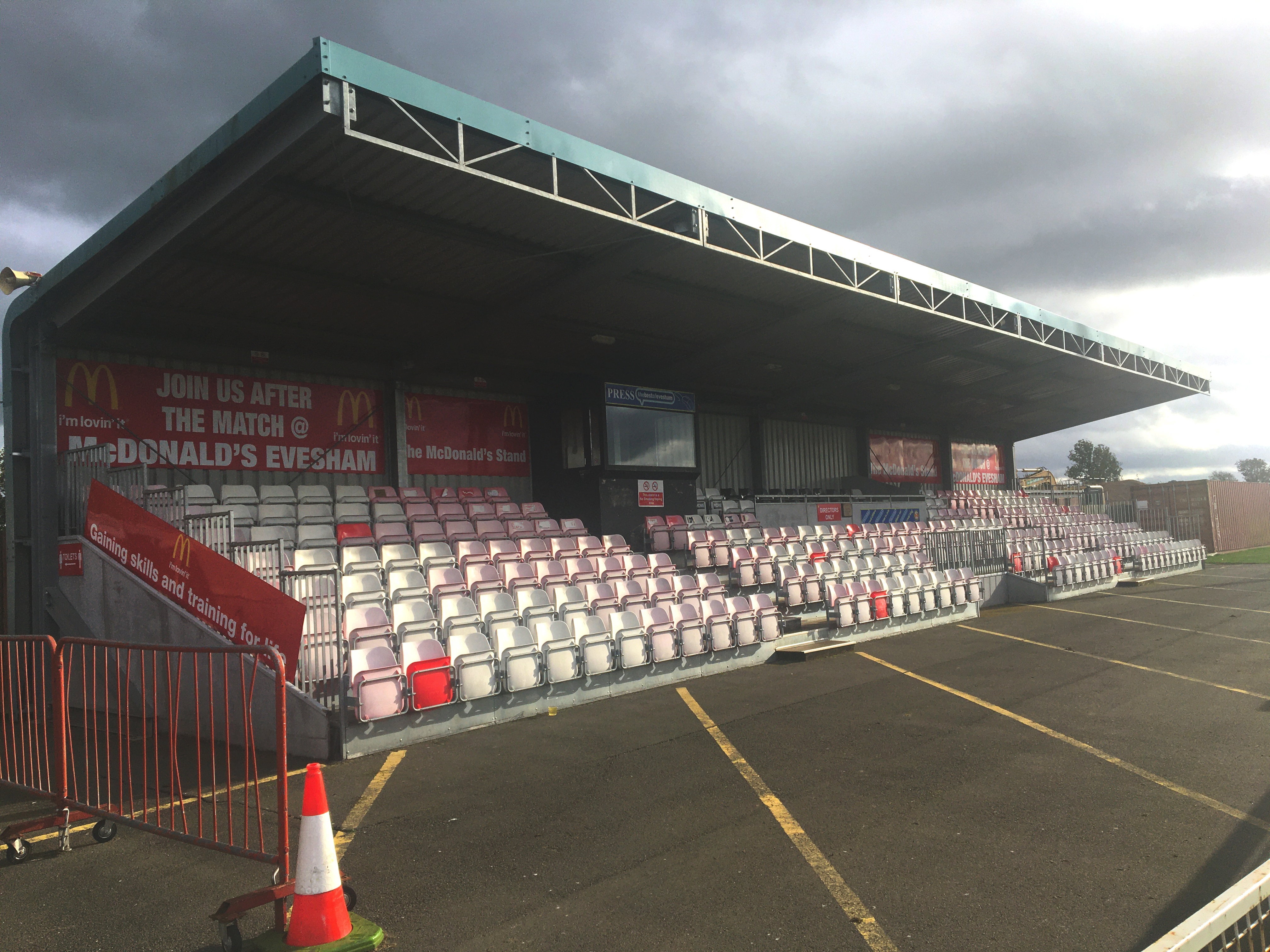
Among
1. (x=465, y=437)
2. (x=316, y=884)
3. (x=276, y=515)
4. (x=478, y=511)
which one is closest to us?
(x=316, y=884)

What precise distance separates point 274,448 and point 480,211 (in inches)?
255

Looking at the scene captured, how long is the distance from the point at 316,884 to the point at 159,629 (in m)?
6.02

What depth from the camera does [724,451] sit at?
21.7 meters

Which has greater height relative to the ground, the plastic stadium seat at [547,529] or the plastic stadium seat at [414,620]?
the plastic stadium seat at [547,529]

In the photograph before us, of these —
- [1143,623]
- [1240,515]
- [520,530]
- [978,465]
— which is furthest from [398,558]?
[1240,515]

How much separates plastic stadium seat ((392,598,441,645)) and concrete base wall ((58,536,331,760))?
1181mm

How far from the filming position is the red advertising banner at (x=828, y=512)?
19984 mm

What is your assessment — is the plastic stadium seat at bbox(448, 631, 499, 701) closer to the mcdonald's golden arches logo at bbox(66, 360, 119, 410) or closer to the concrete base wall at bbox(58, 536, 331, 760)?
the concrete base wall at bbox(58, 536, 331, 760)

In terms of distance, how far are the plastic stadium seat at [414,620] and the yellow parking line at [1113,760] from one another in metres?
5.80

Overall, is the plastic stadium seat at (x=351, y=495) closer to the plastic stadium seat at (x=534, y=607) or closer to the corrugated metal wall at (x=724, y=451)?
the plastic stadium seat at (x=534, y=607)

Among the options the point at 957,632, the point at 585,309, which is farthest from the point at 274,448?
the point at 957,632

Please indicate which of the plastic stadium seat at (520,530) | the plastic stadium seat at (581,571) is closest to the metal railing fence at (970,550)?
the plastic stadium seat at (581,571)

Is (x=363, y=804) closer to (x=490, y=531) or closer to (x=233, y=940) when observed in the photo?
(x=233, y=940)

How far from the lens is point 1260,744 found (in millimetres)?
6418
